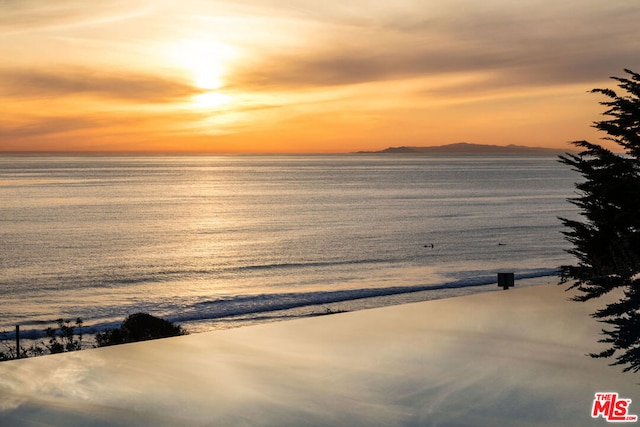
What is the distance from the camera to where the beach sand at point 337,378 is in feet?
12.0

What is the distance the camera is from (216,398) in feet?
12.9

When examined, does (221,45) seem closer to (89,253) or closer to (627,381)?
(89,253)

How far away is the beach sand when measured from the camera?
3.66 m

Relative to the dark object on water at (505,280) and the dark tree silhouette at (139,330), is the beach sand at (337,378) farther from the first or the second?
the dark tree silhouette at (139,330)

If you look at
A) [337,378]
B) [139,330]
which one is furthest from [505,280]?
[139,330]

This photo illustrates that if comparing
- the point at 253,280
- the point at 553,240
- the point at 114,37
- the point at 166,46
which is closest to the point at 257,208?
the point at 166,46
